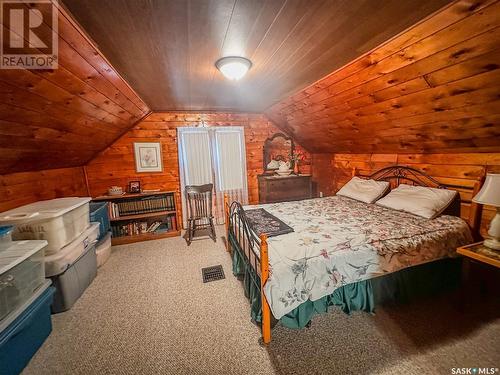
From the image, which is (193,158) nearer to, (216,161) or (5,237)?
(216,161)

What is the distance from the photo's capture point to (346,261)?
1.67 metres

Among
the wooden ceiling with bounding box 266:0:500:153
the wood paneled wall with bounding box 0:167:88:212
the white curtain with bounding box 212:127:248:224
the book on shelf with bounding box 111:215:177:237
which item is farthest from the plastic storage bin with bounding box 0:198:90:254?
the wooden ceiling with bounding box 266:0:500:153

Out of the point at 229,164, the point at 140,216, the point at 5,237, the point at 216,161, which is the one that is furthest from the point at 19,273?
the point at 229,164

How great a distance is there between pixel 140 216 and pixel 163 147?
137cm

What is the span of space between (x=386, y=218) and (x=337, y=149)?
77.7 inches

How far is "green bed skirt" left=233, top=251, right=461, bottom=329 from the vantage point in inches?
66.8

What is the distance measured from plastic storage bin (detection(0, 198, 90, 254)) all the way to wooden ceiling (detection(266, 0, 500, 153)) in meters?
3.20

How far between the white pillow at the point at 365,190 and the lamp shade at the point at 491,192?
4.10 ft

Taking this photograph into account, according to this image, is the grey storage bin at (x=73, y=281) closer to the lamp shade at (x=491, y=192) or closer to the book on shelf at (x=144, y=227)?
the book on shelf at (x=144, y=227)

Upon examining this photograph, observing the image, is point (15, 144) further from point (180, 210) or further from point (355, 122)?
point (355, 122)

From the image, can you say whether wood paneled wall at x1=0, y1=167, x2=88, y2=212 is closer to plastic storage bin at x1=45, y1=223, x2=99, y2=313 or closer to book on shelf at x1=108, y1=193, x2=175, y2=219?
book on shelf at x1=108, y1=193, x2=175, y2=219

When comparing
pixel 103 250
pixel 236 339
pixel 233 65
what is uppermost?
pixel 233 65

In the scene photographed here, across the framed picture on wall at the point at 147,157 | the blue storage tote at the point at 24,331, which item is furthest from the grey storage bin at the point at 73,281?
the framed picture on wall at the point at 147,157

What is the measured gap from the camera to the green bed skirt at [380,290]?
1698mm
